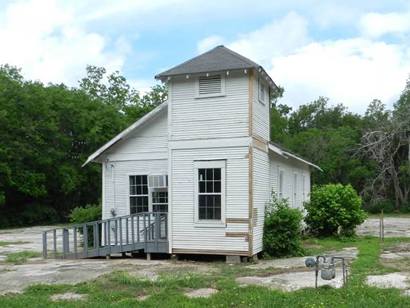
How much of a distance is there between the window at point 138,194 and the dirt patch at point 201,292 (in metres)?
7.24

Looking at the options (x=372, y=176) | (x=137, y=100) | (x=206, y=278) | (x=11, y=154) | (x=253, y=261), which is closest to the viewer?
(x=206, y=278)

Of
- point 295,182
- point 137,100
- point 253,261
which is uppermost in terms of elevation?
point 137,100

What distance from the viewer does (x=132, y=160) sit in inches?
672

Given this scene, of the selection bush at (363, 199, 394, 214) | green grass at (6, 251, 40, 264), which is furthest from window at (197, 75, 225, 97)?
bush at (363, 199, 394, 214)

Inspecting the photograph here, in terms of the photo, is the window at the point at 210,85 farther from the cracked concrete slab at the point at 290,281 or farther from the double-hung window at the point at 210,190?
the cracked concrete slab at the point at 290,281

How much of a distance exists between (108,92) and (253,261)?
44494mm

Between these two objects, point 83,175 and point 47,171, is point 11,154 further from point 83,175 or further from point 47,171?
point 83,175

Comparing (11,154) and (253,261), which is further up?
(11,154)

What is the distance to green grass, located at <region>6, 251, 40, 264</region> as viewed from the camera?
49.9 ft

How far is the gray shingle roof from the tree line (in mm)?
19030

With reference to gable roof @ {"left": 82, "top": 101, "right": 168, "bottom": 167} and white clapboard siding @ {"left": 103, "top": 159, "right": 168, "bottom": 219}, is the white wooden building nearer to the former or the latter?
gable roof @ {"left": 82, "top": 101, "right": 168, "bottom": 167}

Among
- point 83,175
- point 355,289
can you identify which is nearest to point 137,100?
point 83,175

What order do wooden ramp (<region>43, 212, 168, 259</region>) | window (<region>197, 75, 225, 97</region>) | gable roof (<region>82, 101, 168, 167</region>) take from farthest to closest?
1. gable roof (<region>82, 101, 168, 167</region>)
2. wooden ramp (<region>43, 212, 168, 259</region>)
3. window (<region>197, 75, 225, 97</region>)

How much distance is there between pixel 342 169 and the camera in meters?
43.9
